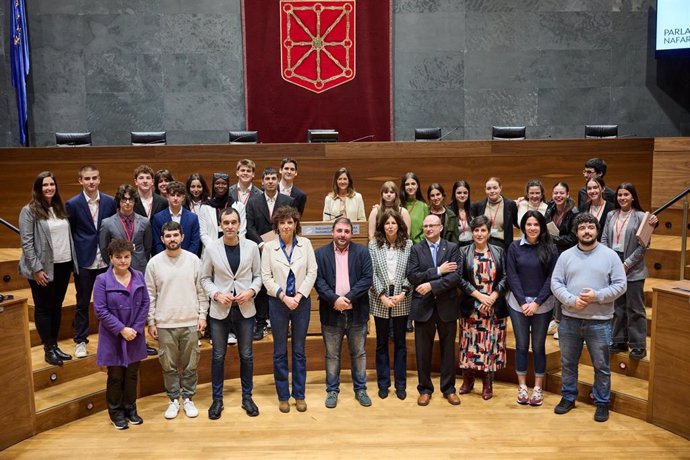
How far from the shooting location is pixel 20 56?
9125 mm

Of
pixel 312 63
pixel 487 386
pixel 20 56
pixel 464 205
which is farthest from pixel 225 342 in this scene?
pixel 20 56

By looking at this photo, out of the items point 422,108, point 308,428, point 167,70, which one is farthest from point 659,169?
point 167,70

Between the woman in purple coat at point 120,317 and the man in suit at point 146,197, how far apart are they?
0.72 metres

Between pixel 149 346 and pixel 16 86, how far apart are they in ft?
17.4

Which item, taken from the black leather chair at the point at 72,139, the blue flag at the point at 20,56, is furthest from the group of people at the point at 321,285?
the blue flag at the point at 20,56

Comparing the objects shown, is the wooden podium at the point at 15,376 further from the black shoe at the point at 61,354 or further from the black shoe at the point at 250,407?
the black shoe at the point at 250,407

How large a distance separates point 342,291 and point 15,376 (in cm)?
218

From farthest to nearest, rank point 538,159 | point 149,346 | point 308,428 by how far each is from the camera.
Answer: point 538,159 < point 149,346 < point 308,428

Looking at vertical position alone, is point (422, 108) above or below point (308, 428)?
above

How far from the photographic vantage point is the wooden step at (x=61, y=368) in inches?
200

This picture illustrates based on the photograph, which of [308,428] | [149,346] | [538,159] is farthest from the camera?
[538,159]

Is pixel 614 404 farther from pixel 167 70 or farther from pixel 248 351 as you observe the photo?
pixel 167 70

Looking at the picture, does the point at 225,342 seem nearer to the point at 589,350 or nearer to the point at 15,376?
the point at 15,376

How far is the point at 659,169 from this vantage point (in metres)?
7.85
